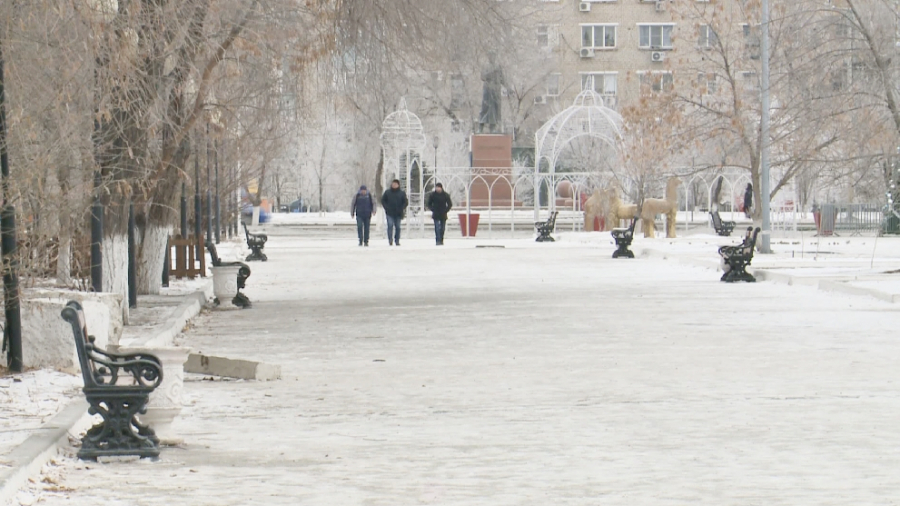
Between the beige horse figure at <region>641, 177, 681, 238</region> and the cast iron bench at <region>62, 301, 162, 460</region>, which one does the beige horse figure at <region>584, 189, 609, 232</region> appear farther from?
the cast iron bench at <region>62, 301, 162, 460</region>

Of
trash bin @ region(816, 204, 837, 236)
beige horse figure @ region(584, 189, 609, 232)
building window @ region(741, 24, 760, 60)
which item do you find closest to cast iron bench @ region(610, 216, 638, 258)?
building window @ region(741, 24, 760, 60)

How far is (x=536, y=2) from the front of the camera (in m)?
21.6

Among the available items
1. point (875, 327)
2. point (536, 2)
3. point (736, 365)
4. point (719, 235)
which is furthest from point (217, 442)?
point (719, 235)

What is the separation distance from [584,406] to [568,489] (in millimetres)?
3015

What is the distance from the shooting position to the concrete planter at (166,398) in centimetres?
858

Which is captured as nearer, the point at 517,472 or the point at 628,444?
the point at 517,472

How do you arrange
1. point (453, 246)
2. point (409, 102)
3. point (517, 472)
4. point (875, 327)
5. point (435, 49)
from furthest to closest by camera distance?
point (409, 102) → point (453, 246) → point (435, 49) → point (875, 327) → point (517, 472)

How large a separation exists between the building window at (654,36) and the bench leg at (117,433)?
8842 centimetres

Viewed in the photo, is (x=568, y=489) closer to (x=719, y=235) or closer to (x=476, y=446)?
(x=476, y=446)

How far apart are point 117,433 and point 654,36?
89.2 m

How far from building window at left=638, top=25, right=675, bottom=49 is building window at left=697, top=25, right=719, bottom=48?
54.4m

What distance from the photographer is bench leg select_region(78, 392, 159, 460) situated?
8.06 m

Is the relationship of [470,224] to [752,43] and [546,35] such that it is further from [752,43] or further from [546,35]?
[546,35]

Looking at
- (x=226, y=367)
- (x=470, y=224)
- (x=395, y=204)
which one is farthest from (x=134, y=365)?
(x=470, y=224)
